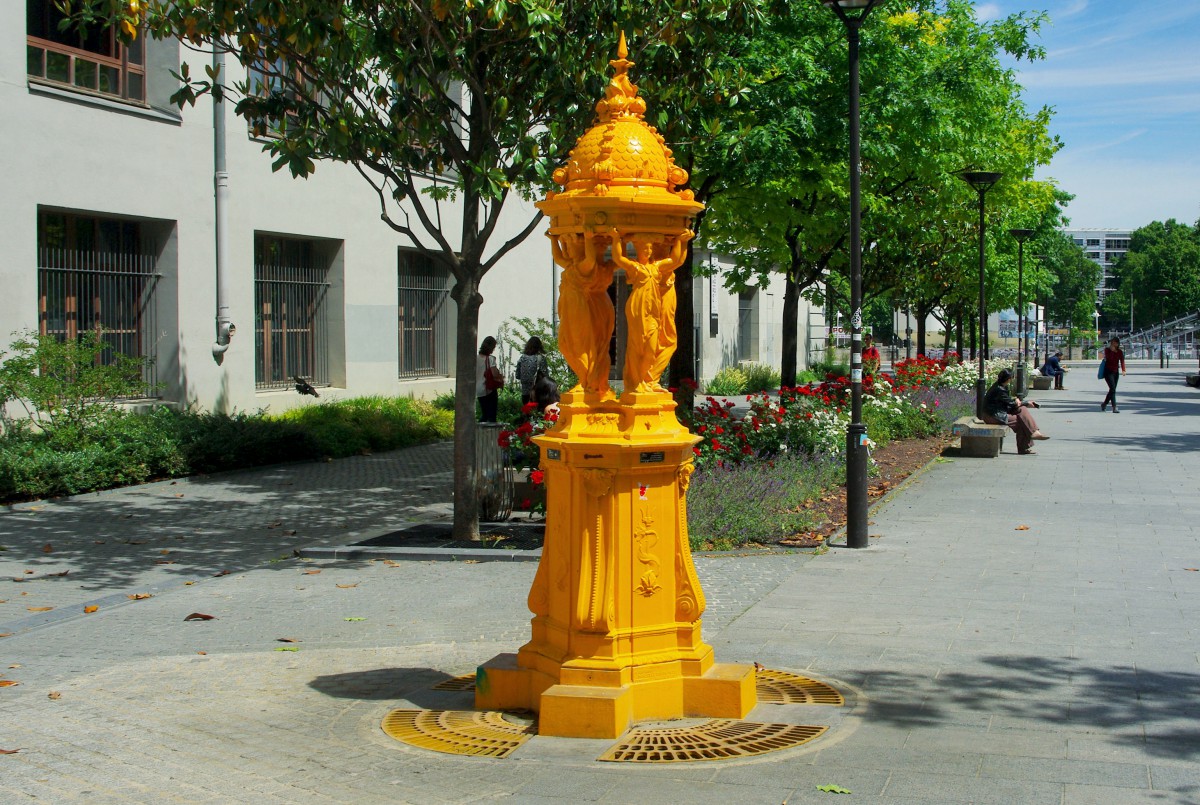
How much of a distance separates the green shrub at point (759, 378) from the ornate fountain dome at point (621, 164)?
3243 centimetres

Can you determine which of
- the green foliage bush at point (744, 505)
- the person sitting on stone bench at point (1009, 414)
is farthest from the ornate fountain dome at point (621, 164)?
the person sitting on stone bench at point (1009, 414)

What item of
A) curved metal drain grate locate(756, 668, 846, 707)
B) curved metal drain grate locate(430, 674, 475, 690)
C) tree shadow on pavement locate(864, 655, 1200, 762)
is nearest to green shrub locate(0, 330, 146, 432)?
curved metal drain grate locate(430, 674, 475, 690)

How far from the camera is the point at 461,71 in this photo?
11.2 metres

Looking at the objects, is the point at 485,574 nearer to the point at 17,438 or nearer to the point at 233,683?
the point at 233,683

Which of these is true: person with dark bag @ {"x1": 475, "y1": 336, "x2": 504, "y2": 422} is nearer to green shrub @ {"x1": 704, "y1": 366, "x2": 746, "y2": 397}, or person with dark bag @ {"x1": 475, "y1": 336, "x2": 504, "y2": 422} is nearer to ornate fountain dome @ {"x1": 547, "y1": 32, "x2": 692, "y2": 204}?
ornate fountain dome @ {"x1": 547, "y1": 32, "x2": 692, "y2": 204}

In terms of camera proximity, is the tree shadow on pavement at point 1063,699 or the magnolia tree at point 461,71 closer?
the tree shadow on pavement at point 1063,699

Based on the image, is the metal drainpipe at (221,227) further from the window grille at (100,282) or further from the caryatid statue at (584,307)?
the caryatid statue at (584,307)

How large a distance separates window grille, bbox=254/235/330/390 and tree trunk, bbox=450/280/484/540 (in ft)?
32.2

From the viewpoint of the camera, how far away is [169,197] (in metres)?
18.0

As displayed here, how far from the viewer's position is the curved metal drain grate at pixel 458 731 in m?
5.76

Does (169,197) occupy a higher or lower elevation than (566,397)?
higher

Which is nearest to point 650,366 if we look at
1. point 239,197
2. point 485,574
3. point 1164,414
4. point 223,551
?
point 485,574

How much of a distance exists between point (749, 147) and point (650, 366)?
10606mm

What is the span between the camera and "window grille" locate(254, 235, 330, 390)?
67.5 ft
